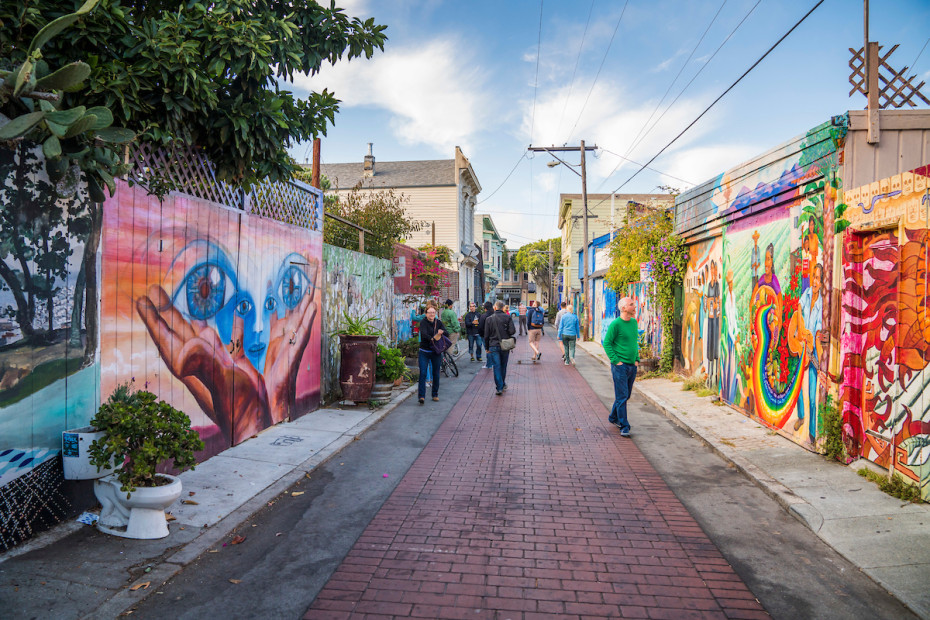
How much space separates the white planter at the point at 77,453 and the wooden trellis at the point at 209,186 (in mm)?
2230

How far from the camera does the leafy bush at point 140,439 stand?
441 centimetres

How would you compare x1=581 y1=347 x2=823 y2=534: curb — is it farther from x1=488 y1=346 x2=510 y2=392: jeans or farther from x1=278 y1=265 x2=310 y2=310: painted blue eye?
x1=278 y1=265 x2=310 y2=310: painted blue eye

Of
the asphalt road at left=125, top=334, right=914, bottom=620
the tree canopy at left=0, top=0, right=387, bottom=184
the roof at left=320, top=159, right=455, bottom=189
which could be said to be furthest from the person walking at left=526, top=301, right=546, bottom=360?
the roof at left=320, top=159, right=455, bottom=189

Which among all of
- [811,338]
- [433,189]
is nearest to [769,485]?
[811,338]

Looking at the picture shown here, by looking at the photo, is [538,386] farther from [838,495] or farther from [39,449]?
[39,449]

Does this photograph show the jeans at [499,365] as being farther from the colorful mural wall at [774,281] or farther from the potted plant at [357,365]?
the colorful mural wall at [774,281]

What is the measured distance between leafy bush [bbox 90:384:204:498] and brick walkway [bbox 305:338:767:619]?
5.35ft

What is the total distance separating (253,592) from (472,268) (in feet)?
114

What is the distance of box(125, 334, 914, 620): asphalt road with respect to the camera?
375 cm

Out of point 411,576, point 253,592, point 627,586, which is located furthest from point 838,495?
point 253,592

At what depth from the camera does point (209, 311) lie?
21.6 feet

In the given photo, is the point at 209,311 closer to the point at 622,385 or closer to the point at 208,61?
the point at 208,61

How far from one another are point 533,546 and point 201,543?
2566mm

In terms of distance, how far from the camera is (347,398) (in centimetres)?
1019
